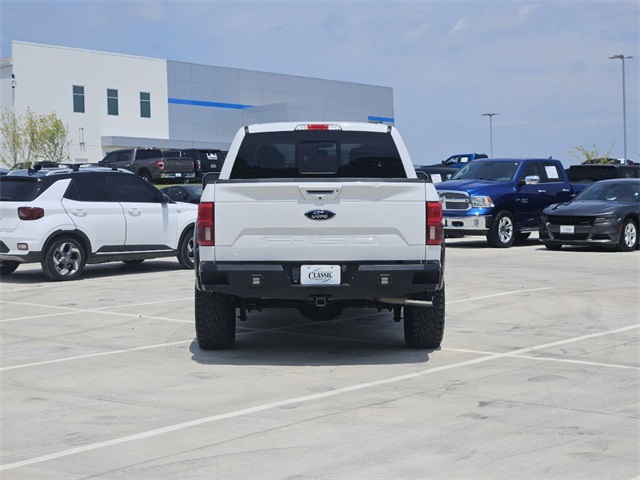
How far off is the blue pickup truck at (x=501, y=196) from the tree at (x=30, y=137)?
39.0 meters

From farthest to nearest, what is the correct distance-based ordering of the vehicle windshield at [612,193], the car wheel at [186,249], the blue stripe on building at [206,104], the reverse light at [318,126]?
the blue stripe on building at [206,104] → the vehicle windshield at [612,193] → the car wheel at [186,249] → the reverse light at [318,126]

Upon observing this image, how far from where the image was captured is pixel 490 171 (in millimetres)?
23109

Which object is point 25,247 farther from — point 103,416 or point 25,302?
point 103,416

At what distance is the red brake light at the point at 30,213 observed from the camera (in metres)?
15.2

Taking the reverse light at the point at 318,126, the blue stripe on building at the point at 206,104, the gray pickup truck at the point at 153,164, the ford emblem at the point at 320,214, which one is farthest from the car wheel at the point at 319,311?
the blue stripe on building at the point at 206,104

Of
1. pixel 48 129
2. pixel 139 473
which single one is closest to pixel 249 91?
pixel 48 129

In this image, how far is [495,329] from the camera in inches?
410

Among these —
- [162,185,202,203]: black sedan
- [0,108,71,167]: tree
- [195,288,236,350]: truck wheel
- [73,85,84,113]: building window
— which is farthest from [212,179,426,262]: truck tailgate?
[73,85,84,113]: building window

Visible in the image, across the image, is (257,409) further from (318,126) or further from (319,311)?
(318,126)

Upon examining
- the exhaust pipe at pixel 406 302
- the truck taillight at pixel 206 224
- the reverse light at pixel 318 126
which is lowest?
the exhaust pipe at pixel 406 302

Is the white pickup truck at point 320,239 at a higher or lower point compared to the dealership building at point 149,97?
lower

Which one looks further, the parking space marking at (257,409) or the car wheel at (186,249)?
the car wheel at (186,249)

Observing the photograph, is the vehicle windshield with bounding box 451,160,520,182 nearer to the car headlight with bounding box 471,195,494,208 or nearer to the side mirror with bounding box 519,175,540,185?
the side mirror with bounding box 519,175,540,185

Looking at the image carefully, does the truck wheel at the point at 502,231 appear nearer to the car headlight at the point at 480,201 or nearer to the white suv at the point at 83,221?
the car headlight at the point at 480,201
